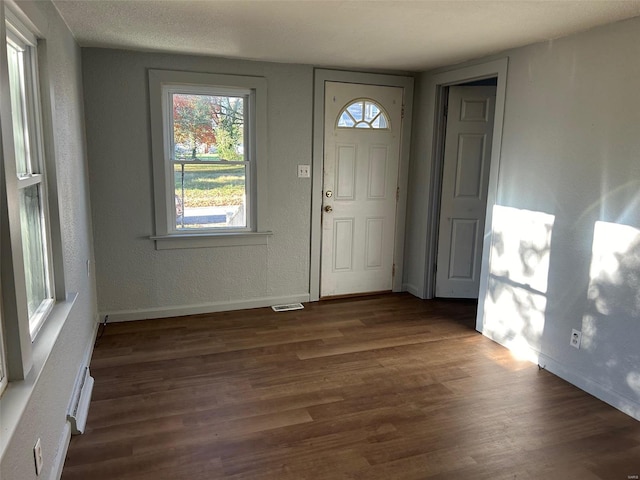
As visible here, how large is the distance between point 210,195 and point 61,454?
2.45 m

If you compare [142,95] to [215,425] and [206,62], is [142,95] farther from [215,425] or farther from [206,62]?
[215,425]

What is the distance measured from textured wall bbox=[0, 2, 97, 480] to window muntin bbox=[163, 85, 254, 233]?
71cm

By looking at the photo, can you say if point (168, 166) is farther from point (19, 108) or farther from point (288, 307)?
point (19, 108)

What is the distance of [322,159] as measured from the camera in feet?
14.7

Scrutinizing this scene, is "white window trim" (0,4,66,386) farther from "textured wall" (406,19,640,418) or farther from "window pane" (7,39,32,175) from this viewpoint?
"textured wall" (406,19,640,418)

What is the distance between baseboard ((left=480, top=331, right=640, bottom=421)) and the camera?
271cm

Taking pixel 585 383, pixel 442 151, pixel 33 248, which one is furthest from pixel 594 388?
pixel 33 248

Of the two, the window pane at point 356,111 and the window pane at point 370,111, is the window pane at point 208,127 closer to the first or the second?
the window pane at point 356,111

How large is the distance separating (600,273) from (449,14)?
1.79m

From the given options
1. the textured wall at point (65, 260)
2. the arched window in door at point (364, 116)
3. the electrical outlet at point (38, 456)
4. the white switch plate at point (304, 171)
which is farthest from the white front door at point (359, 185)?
the electrical outlet at point (38, 456)

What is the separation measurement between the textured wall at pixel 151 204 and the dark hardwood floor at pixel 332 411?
1.39ft

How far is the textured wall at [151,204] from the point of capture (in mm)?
3750

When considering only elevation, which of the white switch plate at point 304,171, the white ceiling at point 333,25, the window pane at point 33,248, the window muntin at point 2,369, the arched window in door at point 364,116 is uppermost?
the white ceiling at point 333,25

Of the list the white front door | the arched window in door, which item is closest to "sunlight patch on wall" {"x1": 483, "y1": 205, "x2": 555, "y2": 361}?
the white front door
